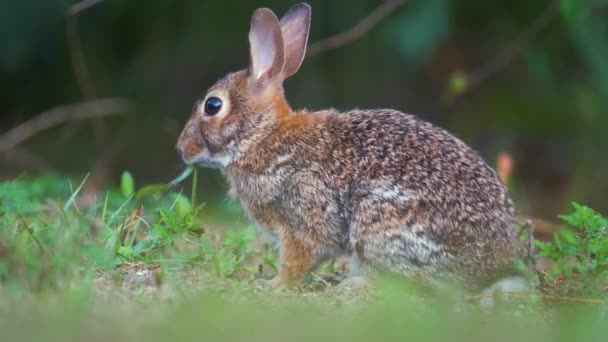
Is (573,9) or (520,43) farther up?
(573,9)

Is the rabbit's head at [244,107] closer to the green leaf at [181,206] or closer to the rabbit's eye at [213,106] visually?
the rabbit's eye at [213,106]

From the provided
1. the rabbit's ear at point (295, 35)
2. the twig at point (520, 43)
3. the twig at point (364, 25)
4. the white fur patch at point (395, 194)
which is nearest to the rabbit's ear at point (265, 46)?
the rabbit's ear at point (295, 35)

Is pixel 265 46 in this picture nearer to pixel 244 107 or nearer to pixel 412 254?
pixel 244 107

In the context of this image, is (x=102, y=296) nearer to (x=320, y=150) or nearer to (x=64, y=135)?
(x=320, y=150)

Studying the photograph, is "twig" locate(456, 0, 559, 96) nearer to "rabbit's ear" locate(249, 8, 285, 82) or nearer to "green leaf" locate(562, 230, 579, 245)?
"rabbit's ear" locate(249, 8, 285, 82)

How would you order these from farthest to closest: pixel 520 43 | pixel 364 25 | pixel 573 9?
1. pixel 520 43
2. pixel 364 25
3. pixel 573 9

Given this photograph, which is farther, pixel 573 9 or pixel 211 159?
pixel 573 9

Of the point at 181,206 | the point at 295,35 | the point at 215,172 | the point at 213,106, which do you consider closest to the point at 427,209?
the point at 181,206

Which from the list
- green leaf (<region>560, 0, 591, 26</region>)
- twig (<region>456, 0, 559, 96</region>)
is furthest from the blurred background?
green leaf (<region>560, 0, 591, 26</region>)
